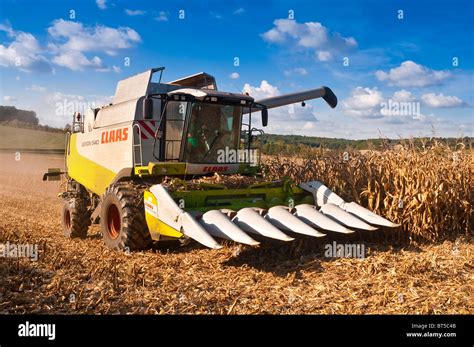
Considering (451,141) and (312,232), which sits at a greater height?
(451,141)

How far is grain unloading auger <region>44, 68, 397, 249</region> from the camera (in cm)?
511

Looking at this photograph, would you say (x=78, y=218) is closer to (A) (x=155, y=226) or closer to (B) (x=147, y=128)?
(B) (x=147, y=128)

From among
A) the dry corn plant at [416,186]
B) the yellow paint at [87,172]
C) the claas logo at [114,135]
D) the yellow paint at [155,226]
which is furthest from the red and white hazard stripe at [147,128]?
the dry corn plant at [416,186]

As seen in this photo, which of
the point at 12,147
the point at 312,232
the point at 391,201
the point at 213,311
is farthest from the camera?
the point at 12,147

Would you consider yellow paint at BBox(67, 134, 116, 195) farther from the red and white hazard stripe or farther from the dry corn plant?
the dry corn plant

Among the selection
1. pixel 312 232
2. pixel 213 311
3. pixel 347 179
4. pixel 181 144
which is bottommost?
pixel 213 311

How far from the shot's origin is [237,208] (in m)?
5.74

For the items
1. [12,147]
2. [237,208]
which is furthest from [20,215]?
[12,147]

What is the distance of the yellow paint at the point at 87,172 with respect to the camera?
7.68m

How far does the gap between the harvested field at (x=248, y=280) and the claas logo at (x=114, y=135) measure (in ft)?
6.42

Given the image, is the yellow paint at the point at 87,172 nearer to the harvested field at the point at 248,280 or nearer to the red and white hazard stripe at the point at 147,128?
the red and white hazard stripe at the point at 147,128

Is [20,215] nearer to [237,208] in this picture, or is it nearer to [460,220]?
[237,208]

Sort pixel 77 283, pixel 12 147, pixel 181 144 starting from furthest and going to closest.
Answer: pixel 12 147, pixel 181 144, pixel 77 283

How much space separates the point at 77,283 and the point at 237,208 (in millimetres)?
2374
